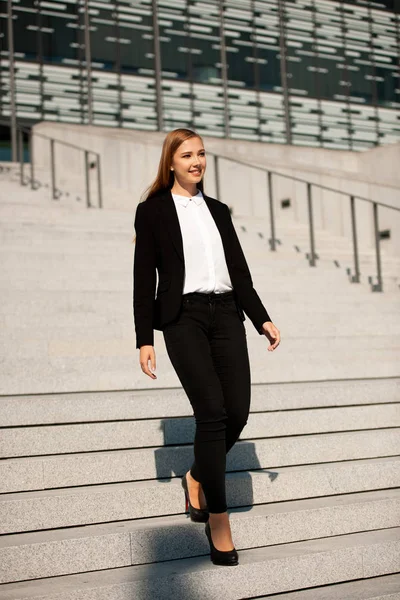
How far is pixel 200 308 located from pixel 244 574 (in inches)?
41.0

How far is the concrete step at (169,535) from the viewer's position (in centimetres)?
326

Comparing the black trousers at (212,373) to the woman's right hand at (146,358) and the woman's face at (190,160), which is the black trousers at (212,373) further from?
the woman's face at (190,160)

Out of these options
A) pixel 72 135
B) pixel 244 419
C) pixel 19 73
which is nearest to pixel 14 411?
pixel 244 419

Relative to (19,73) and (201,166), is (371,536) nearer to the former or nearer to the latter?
(201,166)

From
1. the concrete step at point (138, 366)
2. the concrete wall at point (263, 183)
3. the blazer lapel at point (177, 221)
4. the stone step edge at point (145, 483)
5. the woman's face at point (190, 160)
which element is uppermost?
the concrete wall at point (263, 183)

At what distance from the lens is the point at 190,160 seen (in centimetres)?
338

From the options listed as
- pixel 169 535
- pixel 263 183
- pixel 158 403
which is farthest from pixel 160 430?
pixel 263 183

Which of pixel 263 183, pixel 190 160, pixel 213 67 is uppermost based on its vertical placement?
pixel 213 67

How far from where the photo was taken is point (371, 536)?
12.4 feet

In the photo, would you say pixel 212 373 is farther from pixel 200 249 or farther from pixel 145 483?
pixel 145 483

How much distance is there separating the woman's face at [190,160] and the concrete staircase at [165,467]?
4.62 feet

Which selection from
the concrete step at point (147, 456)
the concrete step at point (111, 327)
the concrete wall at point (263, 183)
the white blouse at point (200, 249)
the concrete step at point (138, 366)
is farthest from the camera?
the concrete wall at point (263, 183)

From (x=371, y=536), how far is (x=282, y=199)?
914 centimetres

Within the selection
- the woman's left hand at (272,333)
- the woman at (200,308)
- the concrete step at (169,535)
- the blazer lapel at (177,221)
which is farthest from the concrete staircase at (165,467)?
the blazer lapel at (177,221)
